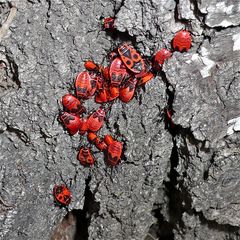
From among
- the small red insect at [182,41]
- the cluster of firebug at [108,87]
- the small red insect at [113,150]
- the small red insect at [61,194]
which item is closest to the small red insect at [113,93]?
the cluster of firebug at [108,87]

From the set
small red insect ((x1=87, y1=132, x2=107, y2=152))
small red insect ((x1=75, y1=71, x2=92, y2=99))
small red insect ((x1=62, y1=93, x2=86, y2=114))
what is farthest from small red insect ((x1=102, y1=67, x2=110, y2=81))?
small red insect ((x1=87, y1=132, x2=107, y2=152))

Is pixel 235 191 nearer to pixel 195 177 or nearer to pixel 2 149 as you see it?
pixel 195 177

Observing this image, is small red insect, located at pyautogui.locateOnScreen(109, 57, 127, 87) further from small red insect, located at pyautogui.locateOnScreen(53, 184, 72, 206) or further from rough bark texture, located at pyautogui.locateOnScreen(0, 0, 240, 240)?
small red insect, located at pyautogui.locateOnScreen(53, 184, 72, 206)

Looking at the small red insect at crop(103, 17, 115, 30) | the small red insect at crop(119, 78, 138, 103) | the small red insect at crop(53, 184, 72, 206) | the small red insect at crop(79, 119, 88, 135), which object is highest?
the small red insect at crop(103, 17, 115, 30)

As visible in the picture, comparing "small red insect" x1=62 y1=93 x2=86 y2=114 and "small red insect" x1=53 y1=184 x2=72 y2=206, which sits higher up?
"small red insect" x1=62 y1=93 x2=86 y2=114

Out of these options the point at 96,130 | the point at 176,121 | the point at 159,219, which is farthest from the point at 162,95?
the point at 159,219

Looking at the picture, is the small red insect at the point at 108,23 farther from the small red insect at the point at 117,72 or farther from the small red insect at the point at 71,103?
the small red insect at the point at 71,103

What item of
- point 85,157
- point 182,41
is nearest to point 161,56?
point 182,41
